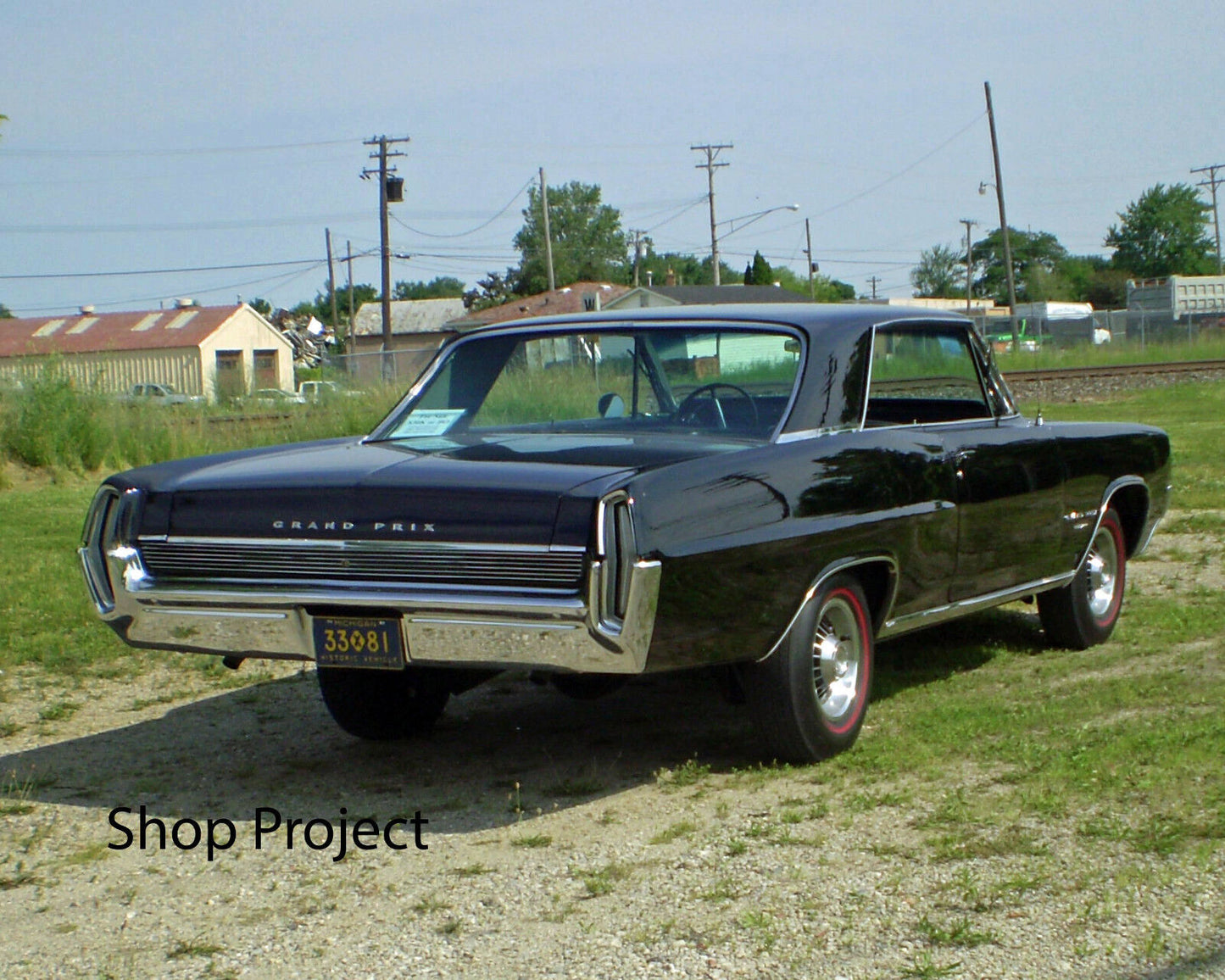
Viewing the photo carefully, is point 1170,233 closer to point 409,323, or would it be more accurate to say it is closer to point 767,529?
point 409,323

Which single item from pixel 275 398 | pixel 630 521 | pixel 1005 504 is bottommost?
pixel 1005 504

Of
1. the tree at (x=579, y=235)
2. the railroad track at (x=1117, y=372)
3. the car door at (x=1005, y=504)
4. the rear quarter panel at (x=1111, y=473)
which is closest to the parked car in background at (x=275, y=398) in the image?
the rear quarter panel at (x=1111, y=473)

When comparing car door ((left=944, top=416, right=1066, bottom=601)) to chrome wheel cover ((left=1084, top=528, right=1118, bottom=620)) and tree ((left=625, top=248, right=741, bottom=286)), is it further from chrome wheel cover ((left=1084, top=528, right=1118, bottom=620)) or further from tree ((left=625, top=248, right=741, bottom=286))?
tree ((left=625, top=248, right=741, bottom=286))

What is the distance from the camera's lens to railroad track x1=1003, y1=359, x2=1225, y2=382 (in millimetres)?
32281

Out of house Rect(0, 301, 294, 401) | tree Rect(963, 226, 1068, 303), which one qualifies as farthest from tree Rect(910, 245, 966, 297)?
house Rect(0, 301, 294, 401)

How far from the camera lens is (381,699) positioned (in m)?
5.91

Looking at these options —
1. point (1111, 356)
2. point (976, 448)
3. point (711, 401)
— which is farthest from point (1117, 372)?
point (711, 401)

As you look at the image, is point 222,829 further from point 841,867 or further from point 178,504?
point 841,867

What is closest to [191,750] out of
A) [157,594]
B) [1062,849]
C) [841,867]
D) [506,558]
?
[157,594]

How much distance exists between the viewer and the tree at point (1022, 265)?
4587 inches

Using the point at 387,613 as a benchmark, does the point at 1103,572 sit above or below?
below

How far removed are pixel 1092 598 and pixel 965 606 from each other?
157 centimetres

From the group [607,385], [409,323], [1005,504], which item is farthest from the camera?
[409,323]

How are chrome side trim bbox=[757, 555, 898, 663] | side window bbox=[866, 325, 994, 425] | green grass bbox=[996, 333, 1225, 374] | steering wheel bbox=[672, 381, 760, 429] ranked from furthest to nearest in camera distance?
green grass bbox=[996, 333, 1225, 374] → side window bbox=[866, 325, 994, 425] → steering wheel bbox=[672, 381, 760, 429] → chrome side trim bbox=[757, 555, 898, 663]
